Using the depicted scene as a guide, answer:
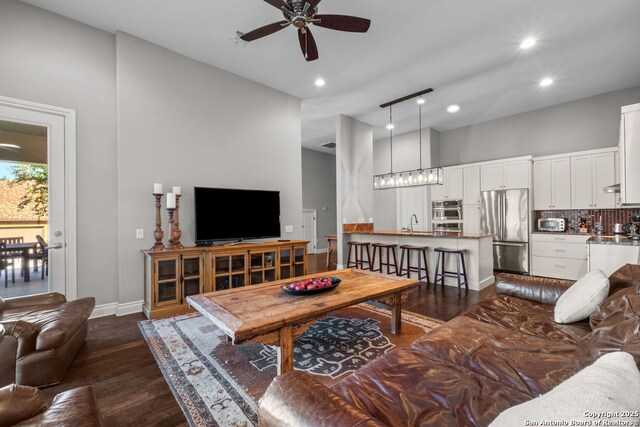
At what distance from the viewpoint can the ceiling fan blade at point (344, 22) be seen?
100 inches

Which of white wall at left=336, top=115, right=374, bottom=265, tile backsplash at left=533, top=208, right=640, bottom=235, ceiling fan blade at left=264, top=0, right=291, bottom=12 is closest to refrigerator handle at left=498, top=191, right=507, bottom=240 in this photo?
tile backsplash at left=533, top=208, right=640, bottom=235

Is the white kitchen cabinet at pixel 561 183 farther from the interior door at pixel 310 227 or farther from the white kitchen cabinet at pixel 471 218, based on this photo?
the interior door at pixel 310 227

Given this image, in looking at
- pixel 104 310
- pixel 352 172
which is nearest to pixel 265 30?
pixel 104 310

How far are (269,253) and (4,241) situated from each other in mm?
2847

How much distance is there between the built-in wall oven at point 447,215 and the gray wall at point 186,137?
3.73 metres

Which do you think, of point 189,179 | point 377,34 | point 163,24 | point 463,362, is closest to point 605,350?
point 463,362

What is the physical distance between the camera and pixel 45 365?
2.00 meters

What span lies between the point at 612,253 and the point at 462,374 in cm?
359

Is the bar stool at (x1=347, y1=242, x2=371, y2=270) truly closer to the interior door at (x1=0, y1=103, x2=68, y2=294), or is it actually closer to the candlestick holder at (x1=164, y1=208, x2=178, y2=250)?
the candlestick holder at (x1=164, y1=208, x2=178, y2=250)

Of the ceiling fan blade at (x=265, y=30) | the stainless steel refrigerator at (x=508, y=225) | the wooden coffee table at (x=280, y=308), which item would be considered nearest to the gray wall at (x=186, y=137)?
the ceiling fan blade at (x=265, y=30)

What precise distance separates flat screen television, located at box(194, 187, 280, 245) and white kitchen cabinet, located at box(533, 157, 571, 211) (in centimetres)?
521

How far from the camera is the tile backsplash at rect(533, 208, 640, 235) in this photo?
504 centimetres

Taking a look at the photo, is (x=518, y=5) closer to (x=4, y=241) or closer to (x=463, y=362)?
(x=463, y=362)

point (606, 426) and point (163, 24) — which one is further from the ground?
point (163, 24)
